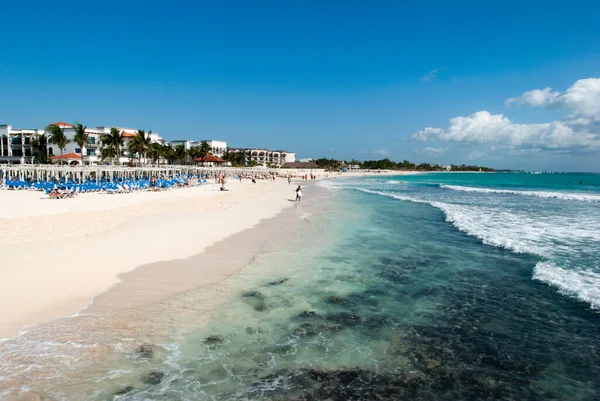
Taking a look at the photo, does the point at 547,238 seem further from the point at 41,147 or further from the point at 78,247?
the point at 41,147

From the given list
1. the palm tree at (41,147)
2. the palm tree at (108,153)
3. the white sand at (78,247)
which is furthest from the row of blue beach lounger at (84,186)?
the palm tree at (41,147)

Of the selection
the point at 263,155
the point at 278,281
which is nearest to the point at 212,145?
the point at 263,155


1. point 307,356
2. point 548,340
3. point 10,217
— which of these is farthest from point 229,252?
point 10,217

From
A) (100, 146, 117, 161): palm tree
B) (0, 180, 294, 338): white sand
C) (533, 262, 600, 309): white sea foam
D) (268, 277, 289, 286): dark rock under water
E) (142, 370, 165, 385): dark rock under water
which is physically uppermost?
(100, 146, 117, 161): palm tree

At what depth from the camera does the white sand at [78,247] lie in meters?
6.55

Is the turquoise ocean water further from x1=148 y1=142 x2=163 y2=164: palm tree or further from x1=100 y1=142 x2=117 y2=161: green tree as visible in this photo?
x1=148 y1=142 x2=163 y2=164: palm tree

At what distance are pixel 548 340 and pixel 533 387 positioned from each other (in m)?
1.65

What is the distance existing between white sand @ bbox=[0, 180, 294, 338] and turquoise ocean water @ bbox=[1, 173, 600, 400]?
2369mm

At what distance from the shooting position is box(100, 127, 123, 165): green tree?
189 feet

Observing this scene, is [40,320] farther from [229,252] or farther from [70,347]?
[229,252]

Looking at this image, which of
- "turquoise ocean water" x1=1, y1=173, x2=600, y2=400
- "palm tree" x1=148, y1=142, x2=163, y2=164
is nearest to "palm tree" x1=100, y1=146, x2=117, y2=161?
"palm tree" x1=148, y1=142, x2=163, y2=164

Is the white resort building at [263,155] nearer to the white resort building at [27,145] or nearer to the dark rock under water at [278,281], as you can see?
the white resort building at [27,145]

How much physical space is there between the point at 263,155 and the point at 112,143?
94513mm

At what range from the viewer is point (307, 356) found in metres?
5.24
